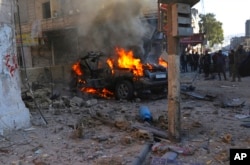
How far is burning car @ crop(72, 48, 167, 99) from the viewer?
1170cm

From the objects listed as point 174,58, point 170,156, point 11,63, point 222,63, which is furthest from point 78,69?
point 170,156

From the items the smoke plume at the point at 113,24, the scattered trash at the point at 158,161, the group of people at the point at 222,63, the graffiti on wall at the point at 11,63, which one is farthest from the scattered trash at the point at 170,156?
the smoke plume at the point at 113,24

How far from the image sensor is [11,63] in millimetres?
7539

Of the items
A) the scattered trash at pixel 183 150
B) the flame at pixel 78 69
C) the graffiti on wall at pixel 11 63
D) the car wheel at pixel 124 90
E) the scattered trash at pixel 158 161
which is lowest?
the scattered trash at pixel 158 161

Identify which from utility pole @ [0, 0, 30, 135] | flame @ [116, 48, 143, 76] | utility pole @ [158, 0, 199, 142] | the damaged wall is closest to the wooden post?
utility pole @ [158, 0, 199, 142]

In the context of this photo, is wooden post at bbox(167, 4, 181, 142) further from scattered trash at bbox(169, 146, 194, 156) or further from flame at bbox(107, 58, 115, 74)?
Result: flame at bbox(107, 58, 115, 74)

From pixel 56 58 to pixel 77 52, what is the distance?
427 centimetres

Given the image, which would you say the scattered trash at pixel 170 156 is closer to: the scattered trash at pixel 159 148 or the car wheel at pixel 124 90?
the scattered trash at pixel 159 148

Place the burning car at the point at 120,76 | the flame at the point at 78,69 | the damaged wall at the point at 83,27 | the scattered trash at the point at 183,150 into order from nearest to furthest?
the scattered trash at the point at 183,150
the burning car at the point at 120,76
the flame at the point at 78,69
the damaged wall at the point at 83,27

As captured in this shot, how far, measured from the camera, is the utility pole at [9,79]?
7.27 metres

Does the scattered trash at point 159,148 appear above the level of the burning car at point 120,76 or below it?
below

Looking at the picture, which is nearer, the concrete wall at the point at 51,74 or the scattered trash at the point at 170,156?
the scattered trash at the point at 170,156

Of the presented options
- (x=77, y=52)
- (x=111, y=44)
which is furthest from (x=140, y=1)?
(x=77, y=52)

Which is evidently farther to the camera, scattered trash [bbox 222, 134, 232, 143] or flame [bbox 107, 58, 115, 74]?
flame [bbox 107, 58, 115, 74]
